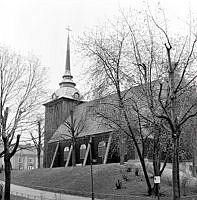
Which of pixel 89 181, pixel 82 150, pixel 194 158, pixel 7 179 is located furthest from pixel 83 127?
pixel 7 179

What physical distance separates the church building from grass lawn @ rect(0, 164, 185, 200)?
424 centimetres

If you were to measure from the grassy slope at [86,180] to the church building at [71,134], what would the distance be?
13.6ft

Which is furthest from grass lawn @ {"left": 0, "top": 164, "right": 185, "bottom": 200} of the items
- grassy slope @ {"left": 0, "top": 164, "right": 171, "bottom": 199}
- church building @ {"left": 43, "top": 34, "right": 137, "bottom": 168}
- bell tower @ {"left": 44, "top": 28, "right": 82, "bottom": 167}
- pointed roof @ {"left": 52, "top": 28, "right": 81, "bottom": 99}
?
pointed roof @ {"left": 52, "top": 28, "right": 81, "bottom": 99}

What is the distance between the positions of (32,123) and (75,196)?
892 cm

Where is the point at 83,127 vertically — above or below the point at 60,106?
below

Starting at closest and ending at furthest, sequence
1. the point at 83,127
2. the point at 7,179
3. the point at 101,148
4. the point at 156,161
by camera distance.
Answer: the point at 7,179, the point at 156,161, the point at 101,148, the point at 83,127

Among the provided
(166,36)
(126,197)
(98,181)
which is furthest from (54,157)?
(166,36)

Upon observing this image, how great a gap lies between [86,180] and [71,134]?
17199 millimetres

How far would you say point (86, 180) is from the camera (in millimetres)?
32031

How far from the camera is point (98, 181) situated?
99.7 ft

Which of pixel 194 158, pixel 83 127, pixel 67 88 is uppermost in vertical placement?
pixel 67 88

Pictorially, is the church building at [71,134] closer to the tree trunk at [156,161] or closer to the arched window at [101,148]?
the arched window at [101,148]

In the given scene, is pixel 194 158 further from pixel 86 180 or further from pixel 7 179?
pixel 7 179

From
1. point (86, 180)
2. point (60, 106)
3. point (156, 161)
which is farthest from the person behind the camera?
point (60, 106)
